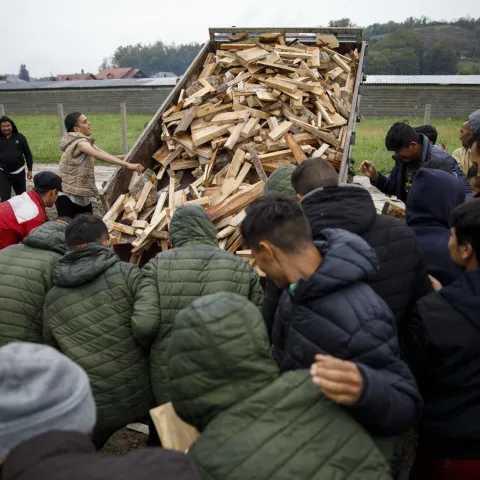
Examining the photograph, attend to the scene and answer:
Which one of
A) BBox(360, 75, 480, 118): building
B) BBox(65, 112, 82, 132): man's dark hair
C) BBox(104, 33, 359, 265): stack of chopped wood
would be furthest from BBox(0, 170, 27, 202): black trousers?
BBox(360, 75, 480, 118): building

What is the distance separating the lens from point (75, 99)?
96.3 feet

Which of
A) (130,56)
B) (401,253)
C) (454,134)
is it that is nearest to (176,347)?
(401,253)

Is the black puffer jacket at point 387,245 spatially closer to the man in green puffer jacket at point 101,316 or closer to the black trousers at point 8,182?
the man in green puffer jacket at point 101,316

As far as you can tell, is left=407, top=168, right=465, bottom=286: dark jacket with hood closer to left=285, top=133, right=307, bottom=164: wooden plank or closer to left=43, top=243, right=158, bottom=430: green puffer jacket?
left=43, top=243, right=158, bottom=430: green puffer jacket

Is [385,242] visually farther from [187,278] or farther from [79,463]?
[79,463]

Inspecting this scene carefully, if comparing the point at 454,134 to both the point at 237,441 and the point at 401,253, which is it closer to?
the point at 401,253

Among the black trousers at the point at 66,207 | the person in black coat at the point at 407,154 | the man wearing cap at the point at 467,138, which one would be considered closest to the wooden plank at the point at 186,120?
the black trousers at the point at 66,207

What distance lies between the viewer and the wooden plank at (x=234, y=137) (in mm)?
5548

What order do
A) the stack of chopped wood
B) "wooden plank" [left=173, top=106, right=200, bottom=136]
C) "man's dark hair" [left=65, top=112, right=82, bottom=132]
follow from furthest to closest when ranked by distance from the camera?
1. "wooden plank" [left=173, top=106, right=200, bottom=136]
2. "man's dark hair" [left=65, top=112, right=82, bottom=132]
3. the stack of chopped wood

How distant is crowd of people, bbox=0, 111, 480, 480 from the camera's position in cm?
141

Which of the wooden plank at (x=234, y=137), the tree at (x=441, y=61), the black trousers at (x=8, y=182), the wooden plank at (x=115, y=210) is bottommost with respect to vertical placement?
the black trousers at (x=8, y=182)

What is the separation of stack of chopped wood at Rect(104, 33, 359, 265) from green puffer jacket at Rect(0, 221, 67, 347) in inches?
67.9

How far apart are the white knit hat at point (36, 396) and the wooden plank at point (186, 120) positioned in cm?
489

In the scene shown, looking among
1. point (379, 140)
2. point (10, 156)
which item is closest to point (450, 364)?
point (10, 156)
